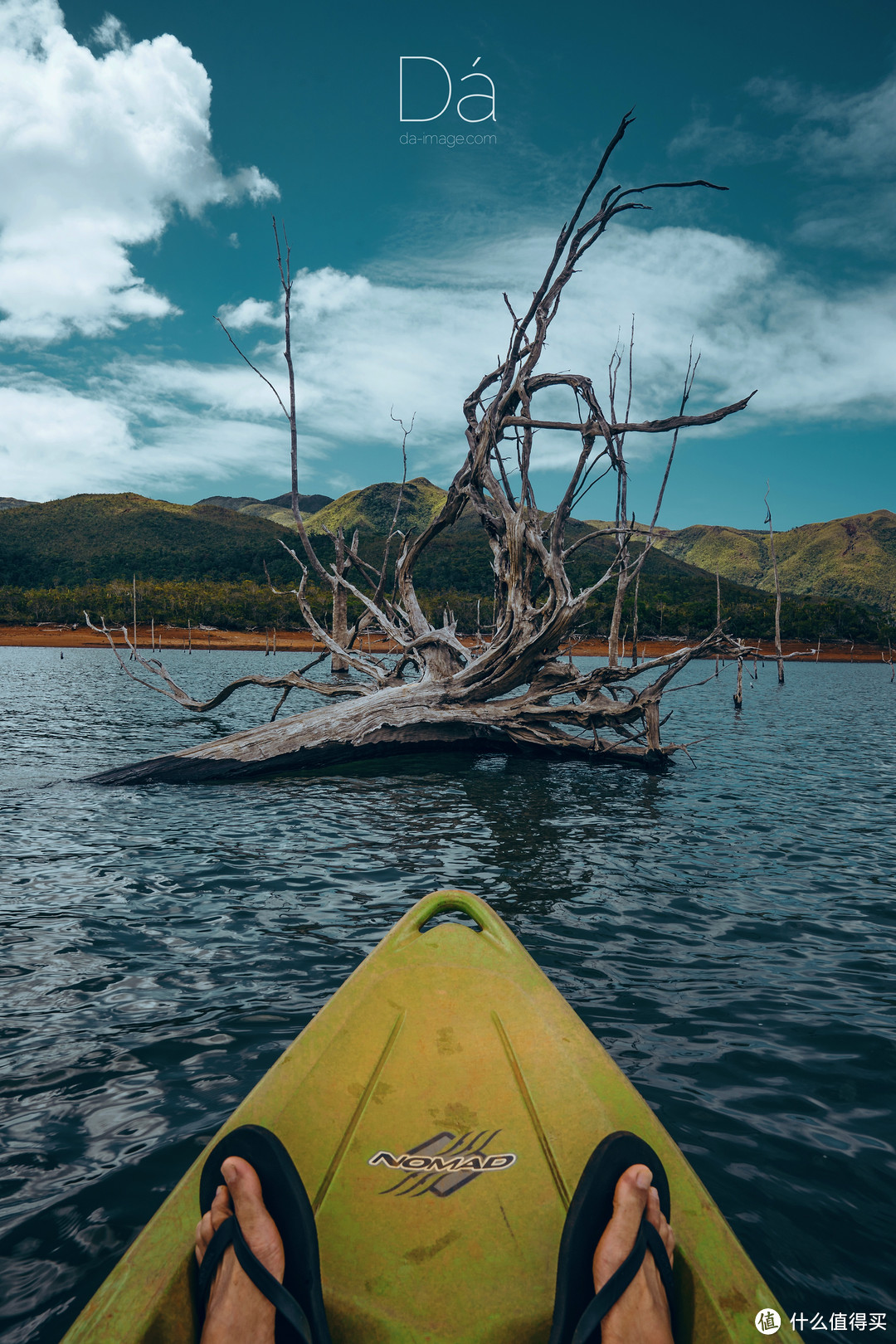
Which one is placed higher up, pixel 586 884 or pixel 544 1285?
pixel 544 1285

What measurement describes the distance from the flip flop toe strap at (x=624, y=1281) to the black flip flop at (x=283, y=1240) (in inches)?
27.4

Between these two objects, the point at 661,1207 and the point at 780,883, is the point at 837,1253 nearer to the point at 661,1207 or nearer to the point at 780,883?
the point at 661,1207

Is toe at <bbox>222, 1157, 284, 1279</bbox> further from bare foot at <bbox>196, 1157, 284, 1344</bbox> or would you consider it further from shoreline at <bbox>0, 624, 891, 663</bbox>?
shoreline at <bbox>0, 624, 891, 663</bbox>

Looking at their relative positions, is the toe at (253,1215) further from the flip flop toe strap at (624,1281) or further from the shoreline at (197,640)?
the shoreline at (197,640)

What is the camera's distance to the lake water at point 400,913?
2900 mm

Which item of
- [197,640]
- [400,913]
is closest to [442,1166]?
[400,913]

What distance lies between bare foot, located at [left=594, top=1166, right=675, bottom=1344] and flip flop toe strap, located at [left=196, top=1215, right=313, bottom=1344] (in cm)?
80

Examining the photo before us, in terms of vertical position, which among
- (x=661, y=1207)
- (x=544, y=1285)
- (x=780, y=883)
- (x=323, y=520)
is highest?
(x=323, y=520)

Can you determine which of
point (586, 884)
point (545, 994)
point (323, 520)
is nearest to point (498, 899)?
point (586, 884)

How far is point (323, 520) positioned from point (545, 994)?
18373 centimetres

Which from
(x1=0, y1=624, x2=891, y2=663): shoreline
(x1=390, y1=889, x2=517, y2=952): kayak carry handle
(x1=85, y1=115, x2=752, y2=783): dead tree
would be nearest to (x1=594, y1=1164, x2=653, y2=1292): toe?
(x1=390, y1=889, x2=517, y2=952): kayak carry handle

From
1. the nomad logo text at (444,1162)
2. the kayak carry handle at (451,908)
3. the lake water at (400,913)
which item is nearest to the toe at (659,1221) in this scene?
the nomad logo text at (444,1162)

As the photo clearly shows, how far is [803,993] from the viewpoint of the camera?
4832 millimetres

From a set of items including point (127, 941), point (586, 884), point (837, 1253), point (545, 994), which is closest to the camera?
point (837, 1253)
